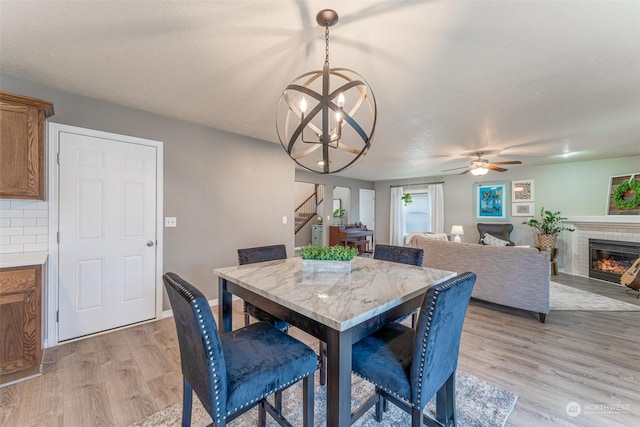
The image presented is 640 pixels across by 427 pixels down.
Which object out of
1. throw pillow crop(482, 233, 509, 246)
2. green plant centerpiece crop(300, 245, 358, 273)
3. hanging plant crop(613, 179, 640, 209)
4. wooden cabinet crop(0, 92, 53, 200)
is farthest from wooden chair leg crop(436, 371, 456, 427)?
hanging plant crop(613, 179, 640, 209)

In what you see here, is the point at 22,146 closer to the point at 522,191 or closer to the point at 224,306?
the point at 224,306

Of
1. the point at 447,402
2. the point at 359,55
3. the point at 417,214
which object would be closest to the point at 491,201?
the point at 417,214

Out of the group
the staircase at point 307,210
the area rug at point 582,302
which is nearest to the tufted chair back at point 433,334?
the area rug at point 582,302

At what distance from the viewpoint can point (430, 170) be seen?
6641 mm

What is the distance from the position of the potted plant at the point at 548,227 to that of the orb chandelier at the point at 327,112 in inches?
170

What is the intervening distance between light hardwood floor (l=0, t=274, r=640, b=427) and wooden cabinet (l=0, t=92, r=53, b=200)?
1442mm

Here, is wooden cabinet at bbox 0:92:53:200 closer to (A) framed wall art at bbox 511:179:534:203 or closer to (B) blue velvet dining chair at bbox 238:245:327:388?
(B) blue velvet dining chair at bbox 238:245:327:388

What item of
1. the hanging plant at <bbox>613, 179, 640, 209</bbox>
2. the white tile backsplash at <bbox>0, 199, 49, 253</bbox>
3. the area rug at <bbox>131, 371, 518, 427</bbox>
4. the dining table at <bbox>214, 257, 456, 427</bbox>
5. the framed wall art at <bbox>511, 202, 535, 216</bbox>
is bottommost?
the area rug at <bbox>131, 371, 518, 427</bbox>

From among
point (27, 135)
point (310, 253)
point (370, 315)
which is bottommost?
point (370, 315)

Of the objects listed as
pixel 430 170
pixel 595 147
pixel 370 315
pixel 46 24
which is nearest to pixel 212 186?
pixel 46 24

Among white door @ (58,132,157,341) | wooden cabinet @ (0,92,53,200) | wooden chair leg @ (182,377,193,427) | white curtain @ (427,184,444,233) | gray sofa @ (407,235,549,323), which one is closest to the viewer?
wooden chair leg @ (182,377,193,427)

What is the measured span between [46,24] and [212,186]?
2049 mm

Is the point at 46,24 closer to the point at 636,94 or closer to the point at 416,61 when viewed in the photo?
the point at 416,61

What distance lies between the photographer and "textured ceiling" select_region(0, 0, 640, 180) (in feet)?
4.86
